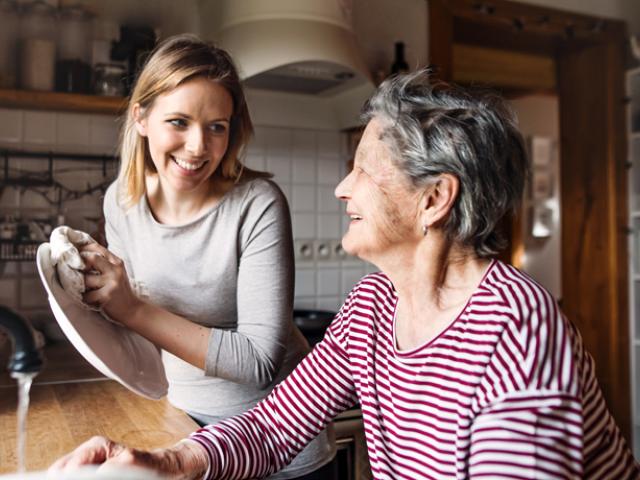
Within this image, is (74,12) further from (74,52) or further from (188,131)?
(188,131)

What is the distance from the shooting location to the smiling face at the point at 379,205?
0.93 meters

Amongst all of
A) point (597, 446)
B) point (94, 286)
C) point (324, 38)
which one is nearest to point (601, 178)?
point (324, 38)

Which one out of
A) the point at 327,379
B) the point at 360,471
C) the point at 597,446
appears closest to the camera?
the point at 597,446

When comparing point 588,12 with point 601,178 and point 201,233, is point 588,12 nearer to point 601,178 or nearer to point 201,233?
point 601,178

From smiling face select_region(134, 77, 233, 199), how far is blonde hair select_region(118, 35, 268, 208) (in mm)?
16

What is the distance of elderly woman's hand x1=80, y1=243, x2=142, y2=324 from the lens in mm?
921

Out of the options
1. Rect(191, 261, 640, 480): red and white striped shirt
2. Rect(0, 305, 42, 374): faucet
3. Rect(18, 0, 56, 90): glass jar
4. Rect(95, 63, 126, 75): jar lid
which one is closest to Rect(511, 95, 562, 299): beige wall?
Rect(95, 63, 126, 75): jar lid

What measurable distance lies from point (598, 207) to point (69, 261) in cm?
297

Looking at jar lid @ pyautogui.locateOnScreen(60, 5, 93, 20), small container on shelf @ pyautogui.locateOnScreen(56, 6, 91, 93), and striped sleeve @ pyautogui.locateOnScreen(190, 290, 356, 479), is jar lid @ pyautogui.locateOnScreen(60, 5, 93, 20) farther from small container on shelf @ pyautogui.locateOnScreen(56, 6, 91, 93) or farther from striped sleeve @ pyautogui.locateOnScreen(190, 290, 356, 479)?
striped sleeve @ pyautogui.locateOnScreen(190, 290, 356, 479)

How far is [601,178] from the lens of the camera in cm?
324

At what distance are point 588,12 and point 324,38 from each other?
175 centimetres

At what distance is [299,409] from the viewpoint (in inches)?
40.7

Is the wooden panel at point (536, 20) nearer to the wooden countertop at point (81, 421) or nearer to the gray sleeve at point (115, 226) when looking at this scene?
the gray sleeve at point (115, 226)

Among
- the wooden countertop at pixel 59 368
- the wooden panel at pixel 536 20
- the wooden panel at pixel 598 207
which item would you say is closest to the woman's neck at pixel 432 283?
the wooden countertop at pixel 59 368
